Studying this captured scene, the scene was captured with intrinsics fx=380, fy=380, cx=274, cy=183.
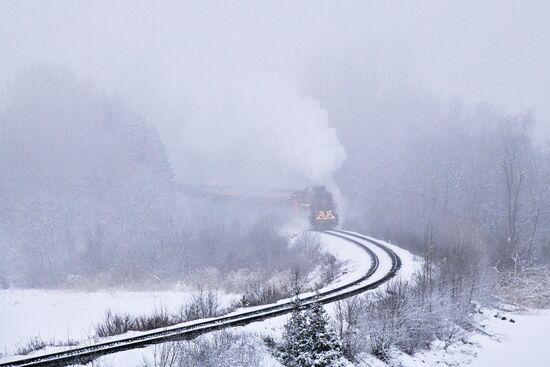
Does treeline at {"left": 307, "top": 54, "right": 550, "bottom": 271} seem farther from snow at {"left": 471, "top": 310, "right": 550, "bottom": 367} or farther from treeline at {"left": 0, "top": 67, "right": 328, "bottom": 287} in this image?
treeline at {"left": 0, "top": 67, "right": 328, "bottom": 287}

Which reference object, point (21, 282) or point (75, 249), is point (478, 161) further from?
point (21, 282)

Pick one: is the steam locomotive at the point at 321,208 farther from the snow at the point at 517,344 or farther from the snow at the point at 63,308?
the snow at the point at 517,344

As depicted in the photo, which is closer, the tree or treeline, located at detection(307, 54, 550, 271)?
the tree

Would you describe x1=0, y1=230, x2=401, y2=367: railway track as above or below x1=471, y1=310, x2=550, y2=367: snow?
above

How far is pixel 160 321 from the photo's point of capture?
477 inches

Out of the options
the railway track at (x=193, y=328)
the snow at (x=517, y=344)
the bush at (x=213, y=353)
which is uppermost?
the bush at (x=213, y=353)

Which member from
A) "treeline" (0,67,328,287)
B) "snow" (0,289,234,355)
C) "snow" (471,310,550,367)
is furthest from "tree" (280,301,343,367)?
"treeline" (0,67,328,287)

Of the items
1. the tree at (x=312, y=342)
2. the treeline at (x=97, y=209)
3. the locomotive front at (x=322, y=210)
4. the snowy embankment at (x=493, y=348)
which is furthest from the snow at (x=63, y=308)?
the locomotive front at (x=322, y=210)

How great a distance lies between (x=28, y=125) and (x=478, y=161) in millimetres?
69865

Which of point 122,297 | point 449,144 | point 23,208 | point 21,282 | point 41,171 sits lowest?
point 21,282

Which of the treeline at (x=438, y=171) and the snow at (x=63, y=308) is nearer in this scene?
the snow at (x=63, y=308)

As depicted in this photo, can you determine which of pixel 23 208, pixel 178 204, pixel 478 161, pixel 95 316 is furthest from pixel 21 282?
pixel 478 161

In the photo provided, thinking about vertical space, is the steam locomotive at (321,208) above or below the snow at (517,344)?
above

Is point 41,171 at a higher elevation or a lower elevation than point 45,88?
lower
